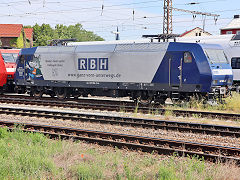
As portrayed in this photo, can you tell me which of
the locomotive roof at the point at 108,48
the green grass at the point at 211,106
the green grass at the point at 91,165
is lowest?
the green grass at the point at 91,165

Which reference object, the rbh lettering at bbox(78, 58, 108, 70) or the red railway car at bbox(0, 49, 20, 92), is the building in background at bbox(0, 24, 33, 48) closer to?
the red railway car at bbox(0, 49, 20, 92)

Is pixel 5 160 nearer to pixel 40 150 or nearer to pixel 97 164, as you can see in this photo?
pixel 40 150

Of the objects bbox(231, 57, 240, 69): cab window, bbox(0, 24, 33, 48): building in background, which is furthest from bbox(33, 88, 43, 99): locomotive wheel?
bbox(0, 24, 33, 48): building in background

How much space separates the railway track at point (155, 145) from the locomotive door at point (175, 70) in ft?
20.8

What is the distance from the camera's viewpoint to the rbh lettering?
16795mm

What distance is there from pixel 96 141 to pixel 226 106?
8.88m

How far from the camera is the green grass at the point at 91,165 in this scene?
20.0ft

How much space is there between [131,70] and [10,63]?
10.2 m

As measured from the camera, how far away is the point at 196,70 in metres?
14.2

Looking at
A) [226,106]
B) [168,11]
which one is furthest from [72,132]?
[168,11]

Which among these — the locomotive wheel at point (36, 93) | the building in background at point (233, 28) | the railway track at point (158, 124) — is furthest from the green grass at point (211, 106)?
the building in background at point (233, 28)

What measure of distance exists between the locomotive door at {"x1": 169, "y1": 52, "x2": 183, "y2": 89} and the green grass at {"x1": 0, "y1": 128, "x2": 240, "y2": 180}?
23.8 feet

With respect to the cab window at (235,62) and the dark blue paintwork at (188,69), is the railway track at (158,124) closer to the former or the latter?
the dark blue paintwork at (188,69)

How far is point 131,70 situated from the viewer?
15977 millimetres
